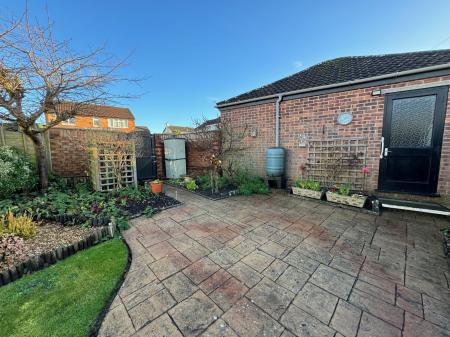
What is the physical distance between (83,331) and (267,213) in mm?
3095

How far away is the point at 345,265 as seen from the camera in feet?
6.97

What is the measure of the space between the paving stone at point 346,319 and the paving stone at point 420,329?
296 millimetres

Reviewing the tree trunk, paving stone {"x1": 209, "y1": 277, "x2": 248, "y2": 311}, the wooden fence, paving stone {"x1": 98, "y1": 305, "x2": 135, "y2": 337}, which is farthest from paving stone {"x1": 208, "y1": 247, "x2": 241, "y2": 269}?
the wooden fence

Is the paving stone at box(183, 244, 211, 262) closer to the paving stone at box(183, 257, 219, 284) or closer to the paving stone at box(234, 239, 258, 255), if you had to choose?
the paving stone at box(183, 257, 219, 284)

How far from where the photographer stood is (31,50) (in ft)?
10.6

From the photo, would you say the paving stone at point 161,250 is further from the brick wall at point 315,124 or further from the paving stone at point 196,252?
the brick wall at point 315,124

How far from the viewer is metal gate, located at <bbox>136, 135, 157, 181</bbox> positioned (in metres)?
7.03

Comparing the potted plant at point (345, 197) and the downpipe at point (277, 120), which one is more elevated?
the downpipe at point (277, 120)

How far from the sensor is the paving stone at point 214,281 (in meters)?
1.79

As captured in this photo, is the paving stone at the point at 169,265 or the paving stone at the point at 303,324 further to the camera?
the paving stone at the point at 169,265

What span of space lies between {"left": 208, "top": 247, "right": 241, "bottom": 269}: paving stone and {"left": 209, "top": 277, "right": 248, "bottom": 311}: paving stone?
0.91 ft

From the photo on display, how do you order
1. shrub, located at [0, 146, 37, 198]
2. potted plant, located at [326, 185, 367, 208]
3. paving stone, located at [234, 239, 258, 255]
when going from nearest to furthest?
paving stone, located at [234, 239, 258, 255] < shrub, located at [0, 146, 37, 198] < potted plant, located at [326, 185, 367, 208]

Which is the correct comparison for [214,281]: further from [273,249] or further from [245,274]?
[273,249]

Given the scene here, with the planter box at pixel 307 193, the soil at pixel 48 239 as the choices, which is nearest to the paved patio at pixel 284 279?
the soil at pixel 48 239
